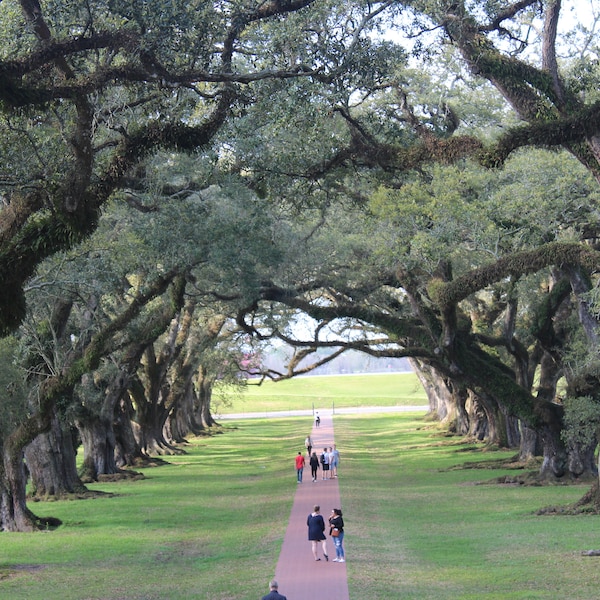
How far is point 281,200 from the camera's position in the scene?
18.9 metres

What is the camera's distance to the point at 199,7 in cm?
1138

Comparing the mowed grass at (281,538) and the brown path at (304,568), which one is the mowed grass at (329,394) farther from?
the brown path at (304,568)

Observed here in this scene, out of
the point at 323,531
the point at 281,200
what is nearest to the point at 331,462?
the point at 281,200

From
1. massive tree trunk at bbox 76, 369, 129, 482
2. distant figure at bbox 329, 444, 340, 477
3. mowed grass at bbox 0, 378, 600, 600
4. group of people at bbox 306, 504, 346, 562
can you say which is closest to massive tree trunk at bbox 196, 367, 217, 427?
massive tree trunk at bbox 76, 369, 129, 482

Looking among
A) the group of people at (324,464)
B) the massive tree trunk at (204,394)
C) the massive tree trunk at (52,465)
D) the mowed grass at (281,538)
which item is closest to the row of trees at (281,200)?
the massive tree trunk at (52,465)

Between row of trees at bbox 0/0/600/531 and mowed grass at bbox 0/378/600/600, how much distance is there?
8.33ft

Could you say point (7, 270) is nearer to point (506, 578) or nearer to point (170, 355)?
point (506, 578)

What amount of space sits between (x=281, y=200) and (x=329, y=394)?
123m

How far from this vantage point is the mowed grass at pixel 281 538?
1445cm

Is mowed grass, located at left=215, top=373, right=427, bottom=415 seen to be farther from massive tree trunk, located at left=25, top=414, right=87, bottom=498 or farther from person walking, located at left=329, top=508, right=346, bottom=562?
person walking, located at left=329, top=508, right=346, bottom=562

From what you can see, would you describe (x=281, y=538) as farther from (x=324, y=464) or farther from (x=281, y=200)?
(x=324, y=464)

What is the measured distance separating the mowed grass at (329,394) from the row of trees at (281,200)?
6820 cm

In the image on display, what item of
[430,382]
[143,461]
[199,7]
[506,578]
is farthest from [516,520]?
[430,382]

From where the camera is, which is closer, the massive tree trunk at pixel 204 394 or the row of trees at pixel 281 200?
the row of trees at pixel 281 200
